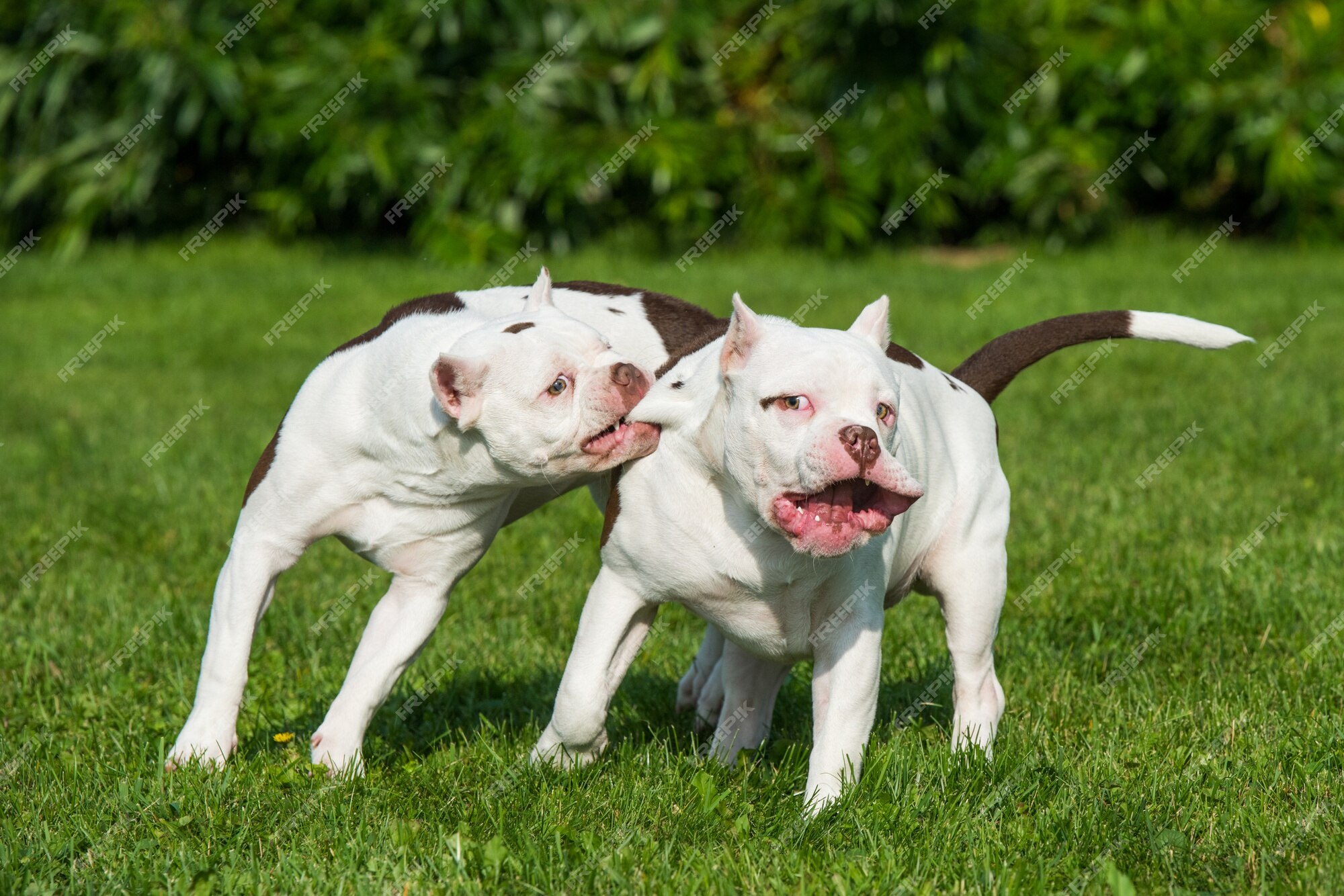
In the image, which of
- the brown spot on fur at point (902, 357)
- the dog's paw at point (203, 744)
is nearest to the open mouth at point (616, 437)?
the brown spot on fur at point (902, 357)

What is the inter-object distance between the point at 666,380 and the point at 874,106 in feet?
35.7

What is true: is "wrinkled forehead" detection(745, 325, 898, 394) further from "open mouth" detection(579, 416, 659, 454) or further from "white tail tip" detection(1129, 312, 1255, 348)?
"white tail tip" detection(1129, 312, 1255, 348)

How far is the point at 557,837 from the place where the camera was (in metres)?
3.43

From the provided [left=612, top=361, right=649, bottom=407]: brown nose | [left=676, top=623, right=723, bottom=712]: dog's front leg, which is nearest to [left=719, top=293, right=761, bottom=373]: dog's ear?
[left=612, top=361, right=649, bottom=407]: brown nose

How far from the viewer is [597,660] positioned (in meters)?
3.84

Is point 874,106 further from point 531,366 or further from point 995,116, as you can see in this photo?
point 531,366

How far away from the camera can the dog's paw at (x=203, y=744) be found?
399cm

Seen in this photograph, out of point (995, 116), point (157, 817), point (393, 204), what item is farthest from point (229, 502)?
point (995, 116)

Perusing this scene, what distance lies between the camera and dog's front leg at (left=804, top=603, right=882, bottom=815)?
372cm

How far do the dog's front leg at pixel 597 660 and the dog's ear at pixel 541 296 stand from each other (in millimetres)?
758

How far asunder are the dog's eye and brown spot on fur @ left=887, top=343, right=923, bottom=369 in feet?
2.83

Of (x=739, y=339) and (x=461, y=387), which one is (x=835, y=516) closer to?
(x=739, y=339)

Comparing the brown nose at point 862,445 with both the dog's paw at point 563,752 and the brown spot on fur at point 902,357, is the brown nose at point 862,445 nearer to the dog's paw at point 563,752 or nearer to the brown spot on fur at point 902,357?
the brown spot on fur at point 902,357

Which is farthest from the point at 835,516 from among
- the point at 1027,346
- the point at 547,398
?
the point at 1027,346
